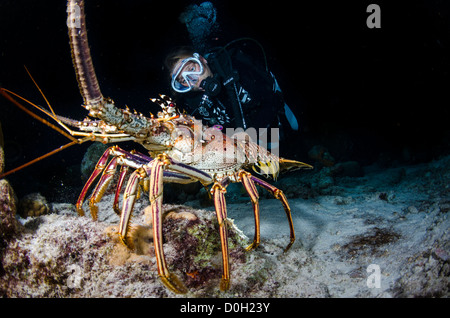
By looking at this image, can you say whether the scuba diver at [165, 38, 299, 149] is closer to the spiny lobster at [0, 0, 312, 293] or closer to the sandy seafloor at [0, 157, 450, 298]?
the spiny lobster at [0, 0, 312, 293]

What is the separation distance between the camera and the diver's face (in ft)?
16.6

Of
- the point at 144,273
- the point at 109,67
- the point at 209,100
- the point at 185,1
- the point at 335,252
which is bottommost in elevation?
the point at 335,252

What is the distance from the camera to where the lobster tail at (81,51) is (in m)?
1.13

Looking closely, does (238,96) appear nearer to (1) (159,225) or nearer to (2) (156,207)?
(2) (156,207)

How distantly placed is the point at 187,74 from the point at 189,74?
0.05 metres

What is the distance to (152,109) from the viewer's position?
12.9 meters

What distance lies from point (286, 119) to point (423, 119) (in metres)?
7.99

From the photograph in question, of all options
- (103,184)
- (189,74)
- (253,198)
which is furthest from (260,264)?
(189,74)

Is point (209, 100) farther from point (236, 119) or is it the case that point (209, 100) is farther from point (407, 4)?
point (407, 4)

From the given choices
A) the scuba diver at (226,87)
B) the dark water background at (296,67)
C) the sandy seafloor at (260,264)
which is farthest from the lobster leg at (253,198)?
the dark water background at (296,67)

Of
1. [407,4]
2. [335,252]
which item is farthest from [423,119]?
[335,252]

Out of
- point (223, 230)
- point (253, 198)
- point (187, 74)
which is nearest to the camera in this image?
point (223, 230)

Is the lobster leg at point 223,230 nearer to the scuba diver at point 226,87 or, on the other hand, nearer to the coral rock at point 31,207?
the coral rock at point 31,207

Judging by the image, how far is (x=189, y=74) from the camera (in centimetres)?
512
